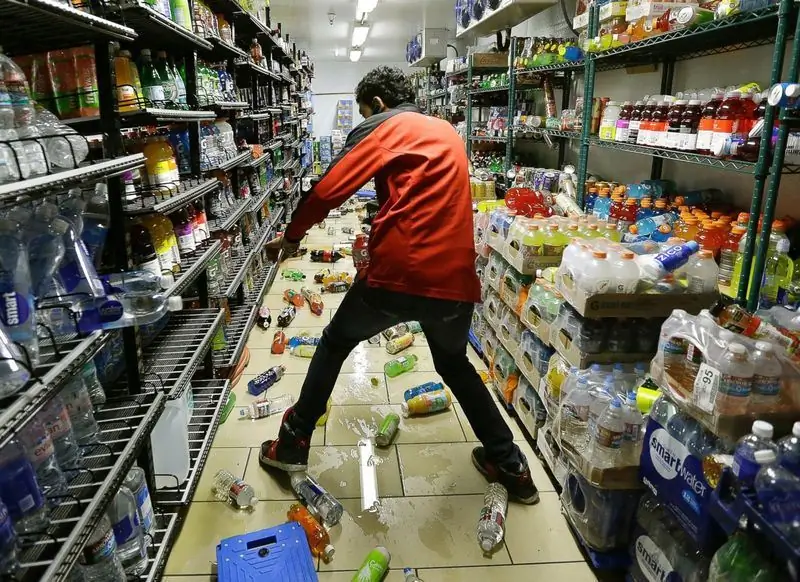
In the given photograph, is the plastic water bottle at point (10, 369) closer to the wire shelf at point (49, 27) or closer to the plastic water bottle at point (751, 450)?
the wire shelf at point (49, 27)

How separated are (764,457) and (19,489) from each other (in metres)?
1.75

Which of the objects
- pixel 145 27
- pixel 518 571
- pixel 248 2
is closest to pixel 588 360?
pixel 518 571

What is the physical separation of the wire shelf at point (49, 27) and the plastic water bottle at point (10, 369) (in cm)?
78

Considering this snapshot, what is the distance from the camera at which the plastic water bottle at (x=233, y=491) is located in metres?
2.51

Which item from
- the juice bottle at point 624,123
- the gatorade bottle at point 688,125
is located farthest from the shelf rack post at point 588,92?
the gatorade bottle at point 688,125

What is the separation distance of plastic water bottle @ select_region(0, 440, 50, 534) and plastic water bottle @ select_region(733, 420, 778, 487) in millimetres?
1705

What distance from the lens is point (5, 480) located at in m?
1.38

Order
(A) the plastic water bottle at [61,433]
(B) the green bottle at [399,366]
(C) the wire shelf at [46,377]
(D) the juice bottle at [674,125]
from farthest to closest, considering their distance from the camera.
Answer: (B) the green bottle at [399,366] < (D) the juice bottle at [674,125] < (A) the plastic water bottle at [61,433] < (C) the wire shelf at [46,377]

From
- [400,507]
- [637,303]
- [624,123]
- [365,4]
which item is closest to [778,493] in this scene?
[637,303]

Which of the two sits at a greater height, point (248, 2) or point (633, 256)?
point (248, 2)

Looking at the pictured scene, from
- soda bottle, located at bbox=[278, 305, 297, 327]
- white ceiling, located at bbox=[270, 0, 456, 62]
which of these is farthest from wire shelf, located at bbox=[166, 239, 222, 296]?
white ceiling, located at bbox=[270, 0, 456, 62]

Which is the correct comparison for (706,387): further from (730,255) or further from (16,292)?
(16,292)

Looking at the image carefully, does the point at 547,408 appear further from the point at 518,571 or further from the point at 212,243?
the point at 212,243

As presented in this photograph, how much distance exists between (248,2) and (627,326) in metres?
4.04
